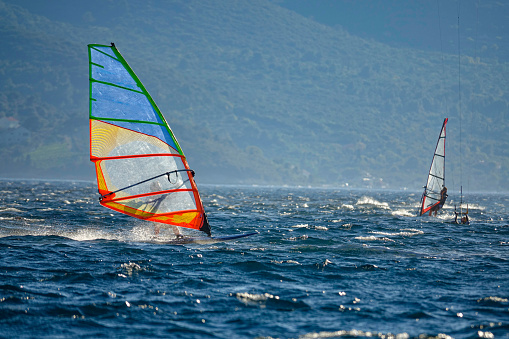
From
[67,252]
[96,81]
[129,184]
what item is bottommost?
[67,252]

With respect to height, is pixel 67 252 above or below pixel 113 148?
below

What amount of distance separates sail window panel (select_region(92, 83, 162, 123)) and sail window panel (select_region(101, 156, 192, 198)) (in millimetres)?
1254

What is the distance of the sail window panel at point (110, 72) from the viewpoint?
16.2m

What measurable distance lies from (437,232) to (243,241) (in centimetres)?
1031

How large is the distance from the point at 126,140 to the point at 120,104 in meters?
1.05

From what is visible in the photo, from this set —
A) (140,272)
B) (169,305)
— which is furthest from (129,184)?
(169,305)

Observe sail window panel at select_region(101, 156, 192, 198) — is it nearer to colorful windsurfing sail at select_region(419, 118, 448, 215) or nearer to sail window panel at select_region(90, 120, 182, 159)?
sail window panel at select_region(90, 120, 182, 159)

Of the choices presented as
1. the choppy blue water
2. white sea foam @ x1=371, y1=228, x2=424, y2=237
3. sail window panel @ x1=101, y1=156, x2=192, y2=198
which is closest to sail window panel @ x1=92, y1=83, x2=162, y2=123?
sail window panel @ x1=101, y1=156, x2=192, y2=198

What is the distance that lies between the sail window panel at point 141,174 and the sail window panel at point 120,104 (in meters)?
1.25

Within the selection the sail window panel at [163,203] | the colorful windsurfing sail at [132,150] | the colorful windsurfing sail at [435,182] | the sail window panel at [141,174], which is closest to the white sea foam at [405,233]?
the colorful windsurfing sail at [132,150]

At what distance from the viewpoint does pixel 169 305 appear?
10.5 meters

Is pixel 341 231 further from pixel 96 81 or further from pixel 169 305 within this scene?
pixel 169 305

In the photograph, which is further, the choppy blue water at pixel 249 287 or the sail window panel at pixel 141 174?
the sail window panel at pixel 141 174

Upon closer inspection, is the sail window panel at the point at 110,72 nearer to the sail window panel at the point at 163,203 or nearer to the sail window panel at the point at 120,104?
the sail window panel at the point at 120,104
